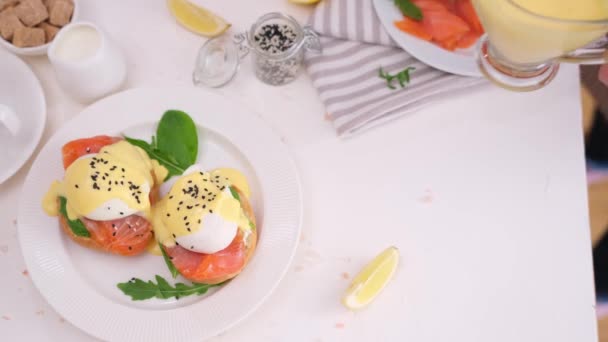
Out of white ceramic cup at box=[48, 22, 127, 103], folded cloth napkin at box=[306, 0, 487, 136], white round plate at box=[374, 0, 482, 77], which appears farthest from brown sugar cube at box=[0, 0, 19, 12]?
white round plate at box=[374, 0, 482, 77]

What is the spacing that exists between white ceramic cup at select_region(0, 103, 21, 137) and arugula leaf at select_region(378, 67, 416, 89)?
0.62 meters

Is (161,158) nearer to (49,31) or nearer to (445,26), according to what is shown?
(49,31)

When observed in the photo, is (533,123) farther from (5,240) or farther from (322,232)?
(5,240)

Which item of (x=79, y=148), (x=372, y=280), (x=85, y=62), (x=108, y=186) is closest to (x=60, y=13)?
(x=85, y=62)

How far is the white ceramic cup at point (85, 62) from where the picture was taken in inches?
41.8

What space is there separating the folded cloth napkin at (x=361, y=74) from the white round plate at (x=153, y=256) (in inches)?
5.1

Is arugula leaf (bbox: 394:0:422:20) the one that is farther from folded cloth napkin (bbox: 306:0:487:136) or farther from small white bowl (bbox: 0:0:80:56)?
small white bowl (bbox: 0:0:80:56)

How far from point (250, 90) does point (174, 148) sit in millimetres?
181

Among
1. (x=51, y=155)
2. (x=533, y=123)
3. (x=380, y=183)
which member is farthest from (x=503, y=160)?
(x=51, y=155)

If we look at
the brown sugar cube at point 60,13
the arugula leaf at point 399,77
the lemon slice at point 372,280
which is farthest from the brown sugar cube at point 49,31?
the lemon slice at point 372,280

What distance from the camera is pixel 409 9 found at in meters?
1.13

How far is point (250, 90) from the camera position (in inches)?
45.8

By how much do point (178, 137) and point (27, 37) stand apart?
0.34 metres

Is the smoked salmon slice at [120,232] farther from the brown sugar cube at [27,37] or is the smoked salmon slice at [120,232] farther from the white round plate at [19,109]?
the brown sugar cube at [27,37]
